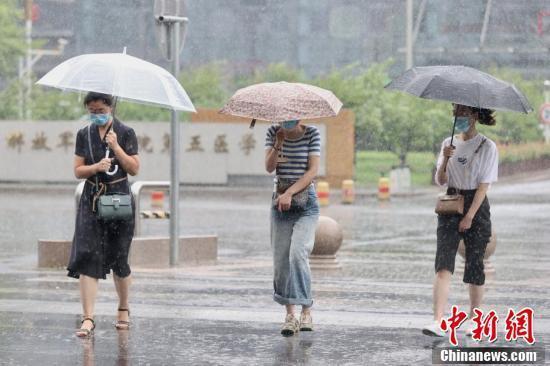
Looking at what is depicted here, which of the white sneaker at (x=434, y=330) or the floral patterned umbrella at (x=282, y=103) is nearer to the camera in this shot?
the white sneaker at (x=434, y=330)

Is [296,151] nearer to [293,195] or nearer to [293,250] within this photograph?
[293,195]

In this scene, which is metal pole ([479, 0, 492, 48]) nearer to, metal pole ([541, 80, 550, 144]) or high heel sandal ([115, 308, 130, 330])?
metal pole ([541, 80, 550, 144])

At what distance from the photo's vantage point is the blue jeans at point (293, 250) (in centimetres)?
1046

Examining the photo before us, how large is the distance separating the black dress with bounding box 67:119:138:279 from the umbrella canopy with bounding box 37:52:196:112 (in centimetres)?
30

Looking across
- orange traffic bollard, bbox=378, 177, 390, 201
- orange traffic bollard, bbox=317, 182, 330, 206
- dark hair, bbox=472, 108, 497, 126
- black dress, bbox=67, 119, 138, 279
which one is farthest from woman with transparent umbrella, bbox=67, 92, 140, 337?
orange traffic bollard, bbox=378, 177, 390, 201

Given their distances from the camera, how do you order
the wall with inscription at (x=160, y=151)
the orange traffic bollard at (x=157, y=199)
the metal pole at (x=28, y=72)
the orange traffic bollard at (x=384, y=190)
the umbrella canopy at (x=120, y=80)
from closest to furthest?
the umbrella canopy at (x=120, y=80) → the orange traffic bollard at (x=157, y=199) → the orange traffic bollard at (x=384, y=190) → the wall with inscription at (x=160, y=151) → the metal pole at (x=28, y=72)

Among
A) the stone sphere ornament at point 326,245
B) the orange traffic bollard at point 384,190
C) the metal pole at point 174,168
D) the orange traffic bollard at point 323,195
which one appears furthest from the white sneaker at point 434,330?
the orange traffic bollard at point 384,190

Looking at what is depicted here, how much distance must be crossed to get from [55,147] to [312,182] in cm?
3670

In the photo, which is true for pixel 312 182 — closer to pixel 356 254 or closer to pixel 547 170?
pixel 356 254

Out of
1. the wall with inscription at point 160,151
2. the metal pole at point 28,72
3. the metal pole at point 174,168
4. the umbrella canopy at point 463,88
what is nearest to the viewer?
the umbrella canopy at point 463,88

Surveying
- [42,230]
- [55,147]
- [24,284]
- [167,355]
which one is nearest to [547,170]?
[55,147]

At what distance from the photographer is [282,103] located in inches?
407

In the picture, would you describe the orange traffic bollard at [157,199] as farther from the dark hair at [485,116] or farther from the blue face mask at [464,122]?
the blue face mask at [464,122]

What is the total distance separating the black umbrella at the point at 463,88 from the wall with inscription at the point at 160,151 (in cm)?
3462
